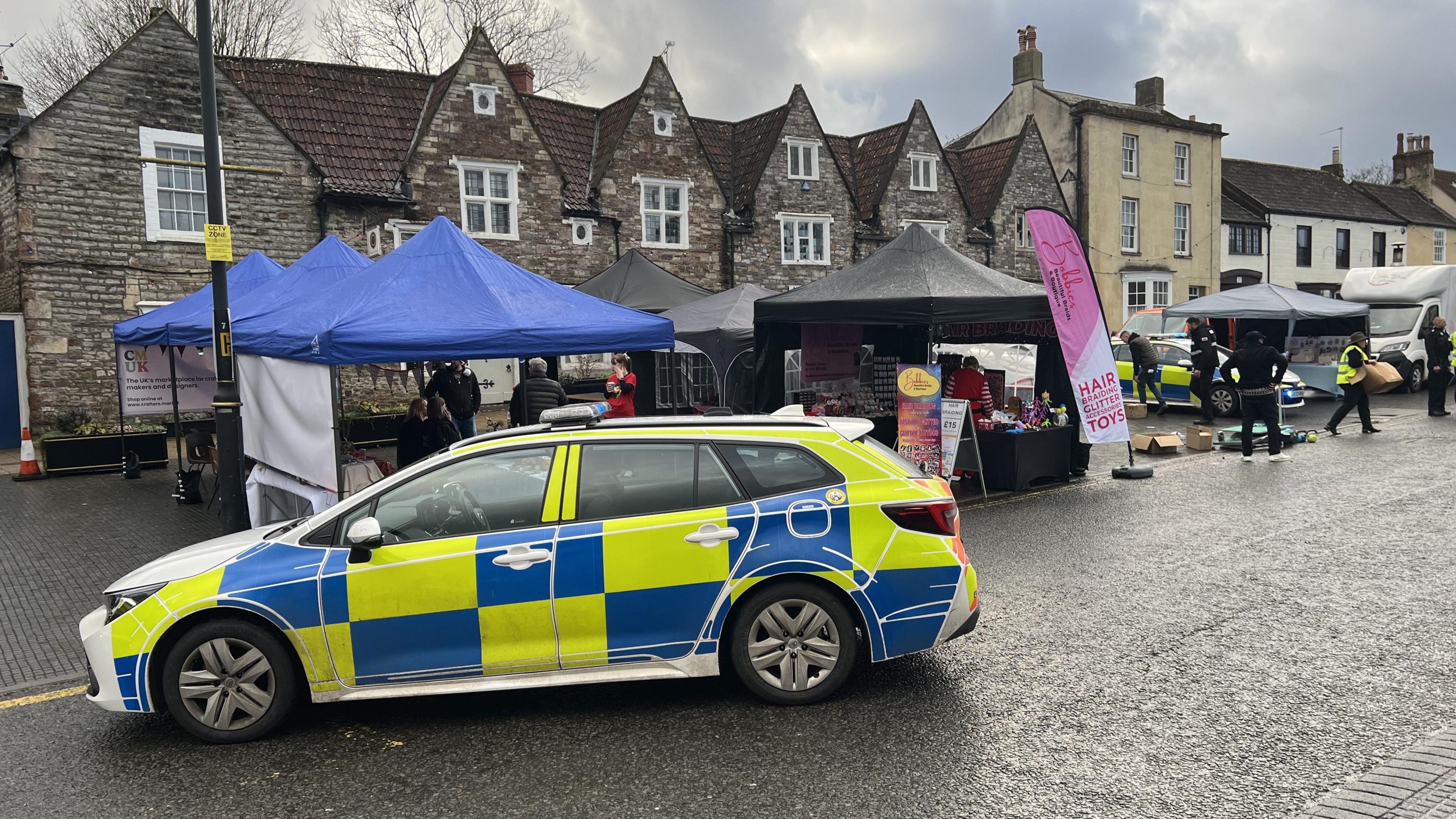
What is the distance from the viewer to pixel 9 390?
18062mm

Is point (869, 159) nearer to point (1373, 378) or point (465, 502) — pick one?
point (1373, 378)

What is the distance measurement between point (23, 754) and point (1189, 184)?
40.7m

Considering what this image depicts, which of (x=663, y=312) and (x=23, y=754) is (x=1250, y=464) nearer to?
(x=663, y=312)

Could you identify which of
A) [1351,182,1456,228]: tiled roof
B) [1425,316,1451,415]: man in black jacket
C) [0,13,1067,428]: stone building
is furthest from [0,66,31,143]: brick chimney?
[1351,182,1456,228]: tiled roof

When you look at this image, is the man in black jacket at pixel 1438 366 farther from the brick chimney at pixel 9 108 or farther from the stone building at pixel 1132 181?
the brick chimney at pixel 9 108

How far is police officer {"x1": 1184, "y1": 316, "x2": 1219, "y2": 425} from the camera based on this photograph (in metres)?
18.5

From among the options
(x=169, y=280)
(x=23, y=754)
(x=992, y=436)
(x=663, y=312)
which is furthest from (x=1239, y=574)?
(x=169, y=280)

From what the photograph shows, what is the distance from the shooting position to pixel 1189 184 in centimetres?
3756

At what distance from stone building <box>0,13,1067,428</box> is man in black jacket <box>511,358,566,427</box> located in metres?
3.92

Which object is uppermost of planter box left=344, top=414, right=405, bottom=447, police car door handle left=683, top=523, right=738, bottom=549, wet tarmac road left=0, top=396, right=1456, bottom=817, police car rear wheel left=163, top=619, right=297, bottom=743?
police car door handle left=683, top=523, right=738, bottom=549

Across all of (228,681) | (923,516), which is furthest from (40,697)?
(923,516)

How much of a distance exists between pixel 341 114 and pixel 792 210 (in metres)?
12.3

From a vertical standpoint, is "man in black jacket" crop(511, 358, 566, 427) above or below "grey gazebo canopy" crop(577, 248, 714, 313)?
below

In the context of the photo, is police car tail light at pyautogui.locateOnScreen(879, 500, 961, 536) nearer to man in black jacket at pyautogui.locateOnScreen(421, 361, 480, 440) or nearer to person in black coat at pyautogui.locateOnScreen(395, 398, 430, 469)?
person in black coat at pyautogui.locateOnScreen(395, 398, 430, 469)
